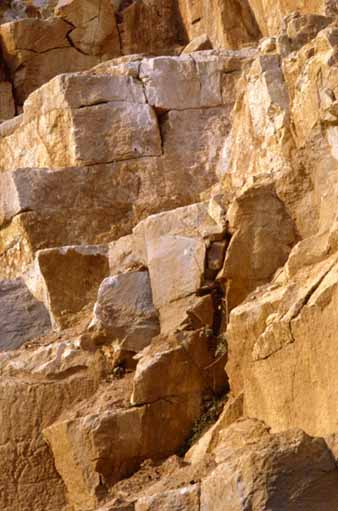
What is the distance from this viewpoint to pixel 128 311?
8617 millimetres

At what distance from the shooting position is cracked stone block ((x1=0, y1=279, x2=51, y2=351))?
9797mm

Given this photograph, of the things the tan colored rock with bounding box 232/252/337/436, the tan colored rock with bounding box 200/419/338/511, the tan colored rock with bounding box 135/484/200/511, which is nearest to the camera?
the tan colored rock with bounding box 200/419/338/511

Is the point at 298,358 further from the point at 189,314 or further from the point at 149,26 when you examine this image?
the point at 149,26

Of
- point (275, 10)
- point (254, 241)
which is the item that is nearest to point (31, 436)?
point (254, 241)

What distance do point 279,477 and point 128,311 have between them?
3075 mm

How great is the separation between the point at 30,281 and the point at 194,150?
2390 millimetres

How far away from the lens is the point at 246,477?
5.76 m

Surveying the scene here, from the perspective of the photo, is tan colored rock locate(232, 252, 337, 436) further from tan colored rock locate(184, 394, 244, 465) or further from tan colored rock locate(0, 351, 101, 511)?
tan colored rock locate(0, 351, 101, 511)

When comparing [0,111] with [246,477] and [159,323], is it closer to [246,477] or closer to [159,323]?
[159,323]

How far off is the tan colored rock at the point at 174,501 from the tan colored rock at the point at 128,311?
232 centimetres

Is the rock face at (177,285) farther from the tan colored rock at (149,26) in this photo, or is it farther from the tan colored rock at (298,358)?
the tan colored rock at (149,26)

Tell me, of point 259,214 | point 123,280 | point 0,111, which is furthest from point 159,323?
point 0,111

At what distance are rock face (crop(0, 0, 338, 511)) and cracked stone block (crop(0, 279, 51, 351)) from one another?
18 mm

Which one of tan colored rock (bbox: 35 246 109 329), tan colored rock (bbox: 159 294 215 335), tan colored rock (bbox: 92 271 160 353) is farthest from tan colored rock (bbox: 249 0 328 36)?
tan colored rock (bbox: 159 294 215 335)
